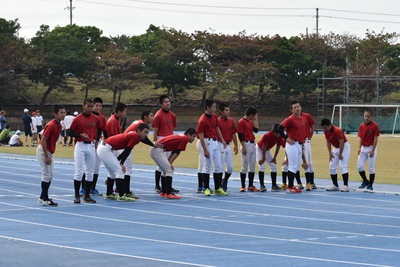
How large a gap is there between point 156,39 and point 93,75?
10865 millimetres

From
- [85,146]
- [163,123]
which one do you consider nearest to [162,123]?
[163,123]

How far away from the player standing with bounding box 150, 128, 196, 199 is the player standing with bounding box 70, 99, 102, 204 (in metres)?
1.29

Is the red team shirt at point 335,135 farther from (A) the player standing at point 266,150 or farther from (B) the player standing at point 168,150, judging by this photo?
(B) the player standing at point 168,150

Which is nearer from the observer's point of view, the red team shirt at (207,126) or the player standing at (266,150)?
the red team shirt at (207,126)

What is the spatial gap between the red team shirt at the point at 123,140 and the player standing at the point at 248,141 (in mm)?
3101

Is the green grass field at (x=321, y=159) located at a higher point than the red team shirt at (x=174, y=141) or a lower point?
lower

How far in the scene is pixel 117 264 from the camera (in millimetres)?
9180

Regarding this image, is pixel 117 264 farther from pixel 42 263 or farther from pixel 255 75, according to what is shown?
pixel 255 75

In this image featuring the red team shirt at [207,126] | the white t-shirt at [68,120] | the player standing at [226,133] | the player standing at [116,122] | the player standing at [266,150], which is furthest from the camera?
the white t-shirt at [68,120]

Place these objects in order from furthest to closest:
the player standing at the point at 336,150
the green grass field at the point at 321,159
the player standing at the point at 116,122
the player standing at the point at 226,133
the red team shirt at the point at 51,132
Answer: the green grass field at the point at 321,159, the player standing at the point at 336,150, the player standing at the point at 226,133, the player standing at the point at 116,122, the red team shirt at the point at 51,132

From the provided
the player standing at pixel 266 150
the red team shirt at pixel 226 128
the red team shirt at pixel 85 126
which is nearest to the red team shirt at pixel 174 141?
the red team shirt at pixel 85 126

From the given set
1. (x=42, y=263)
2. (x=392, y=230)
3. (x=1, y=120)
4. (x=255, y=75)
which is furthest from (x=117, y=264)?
(x=255, y=75)

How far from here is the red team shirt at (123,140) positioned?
15.2m

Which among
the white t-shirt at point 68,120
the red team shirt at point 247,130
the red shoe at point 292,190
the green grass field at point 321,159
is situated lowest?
the red shoe at point 292,190
